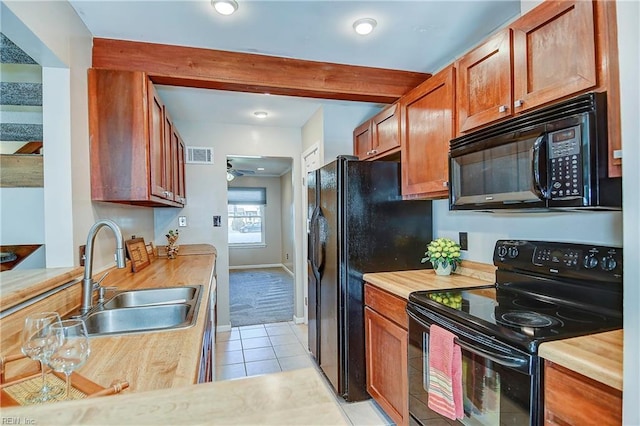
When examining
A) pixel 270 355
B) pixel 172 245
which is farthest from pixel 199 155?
pixel 270 355

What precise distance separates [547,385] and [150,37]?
253cm

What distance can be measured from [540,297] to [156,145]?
7.61 ft

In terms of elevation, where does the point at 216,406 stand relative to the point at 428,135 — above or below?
below

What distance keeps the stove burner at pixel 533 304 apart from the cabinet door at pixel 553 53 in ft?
2.86

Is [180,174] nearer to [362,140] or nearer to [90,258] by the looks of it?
[362,140]

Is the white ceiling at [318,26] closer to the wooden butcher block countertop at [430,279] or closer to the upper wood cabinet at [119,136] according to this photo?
the upper wood cabinet at [119,136]

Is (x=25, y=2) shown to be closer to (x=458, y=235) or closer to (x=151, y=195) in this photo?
(x=151, y=195)

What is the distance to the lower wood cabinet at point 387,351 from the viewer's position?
6.23ft

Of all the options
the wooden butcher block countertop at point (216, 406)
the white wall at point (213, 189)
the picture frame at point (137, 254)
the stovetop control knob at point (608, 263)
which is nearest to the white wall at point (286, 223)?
the white wall at point (213, 189)

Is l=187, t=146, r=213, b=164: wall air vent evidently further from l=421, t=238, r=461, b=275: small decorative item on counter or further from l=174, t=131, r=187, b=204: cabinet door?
l=421, t=238, r=461, b=275: small decorative item on counter

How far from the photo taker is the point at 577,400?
98 centimetres

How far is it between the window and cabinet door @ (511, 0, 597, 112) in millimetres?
7017

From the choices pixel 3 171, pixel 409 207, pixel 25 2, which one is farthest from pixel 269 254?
pixel 25 2

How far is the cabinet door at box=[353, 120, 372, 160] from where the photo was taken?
297 centimetres
